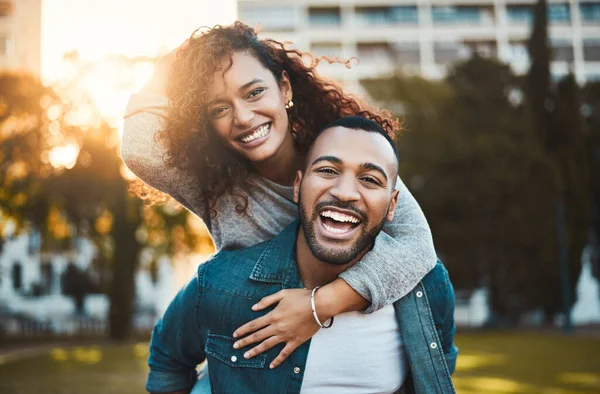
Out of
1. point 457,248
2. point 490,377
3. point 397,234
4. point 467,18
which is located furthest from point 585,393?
point 467,18

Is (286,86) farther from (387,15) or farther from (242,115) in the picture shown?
(387,15)

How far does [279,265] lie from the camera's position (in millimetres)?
2967

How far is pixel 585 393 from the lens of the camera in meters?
9.62

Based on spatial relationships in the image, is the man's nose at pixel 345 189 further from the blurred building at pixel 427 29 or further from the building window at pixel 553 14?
the building window at pixel 553 14

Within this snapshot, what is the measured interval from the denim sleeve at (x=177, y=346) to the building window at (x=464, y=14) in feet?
187

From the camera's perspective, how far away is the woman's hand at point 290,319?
2.79 meters

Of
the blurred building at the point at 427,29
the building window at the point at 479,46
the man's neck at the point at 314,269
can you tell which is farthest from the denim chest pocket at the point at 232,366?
the building window at the point at 479,46

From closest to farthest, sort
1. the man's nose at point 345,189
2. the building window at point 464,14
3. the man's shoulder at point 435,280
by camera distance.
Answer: the man's nose at point 345,189, the man's shoulder at point 435,280, the building window at point 464,14

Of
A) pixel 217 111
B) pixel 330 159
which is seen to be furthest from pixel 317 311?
pixel 217 111

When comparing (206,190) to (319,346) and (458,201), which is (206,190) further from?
(458,201)

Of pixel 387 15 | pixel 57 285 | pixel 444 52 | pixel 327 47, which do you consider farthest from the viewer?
pixel 387 15

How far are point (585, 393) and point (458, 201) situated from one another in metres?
19.5

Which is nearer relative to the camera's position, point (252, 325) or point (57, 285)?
point (252, 325)

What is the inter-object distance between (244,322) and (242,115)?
975 millimetres
